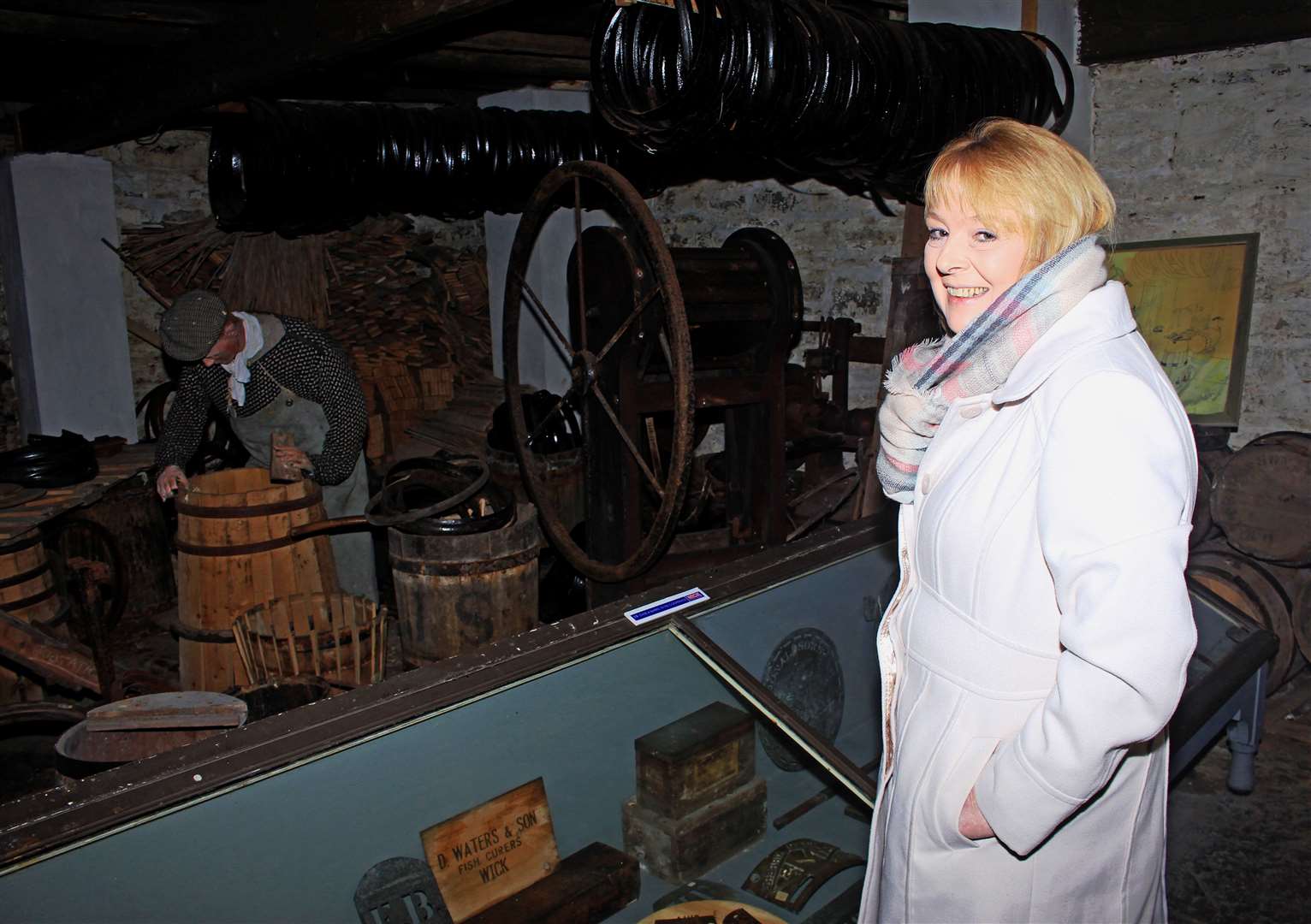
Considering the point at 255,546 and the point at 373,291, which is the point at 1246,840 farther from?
the point at 373,291

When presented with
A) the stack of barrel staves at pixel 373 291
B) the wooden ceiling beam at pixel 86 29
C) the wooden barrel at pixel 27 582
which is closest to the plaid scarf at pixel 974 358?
the wooden barrel at pixel 27 582

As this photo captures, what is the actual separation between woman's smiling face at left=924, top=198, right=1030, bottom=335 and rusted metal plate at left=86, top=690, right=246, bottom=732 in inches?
78.7

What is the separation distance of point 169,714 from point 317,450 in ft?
7.46

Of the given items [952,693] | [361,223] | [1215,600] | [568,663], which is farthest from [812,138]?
[361,223]

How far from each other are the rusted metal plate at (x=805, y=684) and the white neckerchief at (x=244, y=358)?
288 centimetres

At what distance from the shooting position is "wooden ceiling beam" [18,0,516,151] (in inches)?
140

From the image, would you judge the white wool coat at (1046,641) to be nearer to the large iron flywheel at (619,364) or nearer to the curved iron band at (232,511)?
the large iron flywheel at (619,364)

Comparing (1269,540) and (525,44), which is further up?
(525,44)

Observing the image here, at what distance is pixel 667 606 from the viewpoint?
2.29 m

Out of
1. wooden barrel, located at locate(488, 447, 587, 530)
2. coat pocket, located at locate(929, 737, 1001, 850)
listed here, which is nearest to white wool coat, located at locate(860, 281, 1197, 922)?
coat pocket, located at locate(929, 737, 1001, 850)

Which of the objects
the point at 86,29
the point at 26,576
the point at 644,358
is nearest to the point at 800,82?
the point at 644,358

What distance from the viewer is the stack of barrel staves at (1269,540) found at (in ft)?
13.8

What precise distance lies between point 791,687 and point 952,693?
1.34m

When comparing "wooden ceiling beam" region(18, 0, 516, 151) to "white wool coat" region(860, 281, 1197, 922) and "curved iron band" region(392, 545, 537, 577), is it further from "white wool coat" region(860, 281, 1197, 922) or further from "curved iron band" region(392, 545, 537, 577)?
"white wool coat" region(860, 281, 1197, 922)
